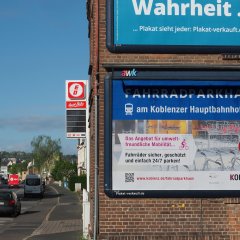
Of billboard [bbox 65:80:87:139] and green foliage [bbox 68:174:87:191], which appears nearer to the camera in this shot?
billboard [bbox 65:80:87:139]

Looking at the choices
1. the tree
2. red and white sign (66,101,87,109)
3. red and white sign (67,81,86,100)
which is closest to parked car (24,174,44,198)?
red and white sign (66,101,87,109)

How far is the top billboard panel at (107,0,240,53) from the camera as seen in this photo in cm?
1372

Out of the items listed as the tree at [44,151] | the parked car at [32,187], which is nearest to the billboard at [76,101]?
the parked car at [32,187]

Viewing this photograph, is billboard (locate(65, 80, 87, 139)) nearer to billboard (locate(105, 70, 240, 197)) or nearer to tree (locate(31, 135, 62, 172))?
billboard (locate(105, 70, 240, 197))

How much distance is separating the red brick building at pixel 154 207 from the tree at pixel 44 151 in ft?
454

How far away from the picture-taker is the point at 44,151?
152875 millimetres

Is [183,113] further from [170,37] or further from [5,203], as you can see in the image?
[5,203]

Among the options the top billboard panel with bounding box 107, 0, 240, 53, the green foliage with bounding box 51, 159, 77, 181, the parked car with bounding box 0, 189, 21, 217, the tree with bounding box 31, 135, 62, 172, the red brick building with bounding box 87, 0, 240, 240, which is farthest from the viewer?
the tree with bounding box 31, 135, 62, 172

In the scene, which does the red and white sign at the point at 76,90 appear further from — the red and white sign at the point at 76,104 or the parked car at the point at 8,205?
the parked car at the point at 8,205

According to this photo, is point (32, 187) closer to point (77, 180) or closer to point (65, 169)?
point (77, 180)

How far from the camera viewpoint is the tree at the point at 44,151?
497 feet

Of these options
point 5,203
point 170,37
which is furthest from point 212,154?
point 5,203

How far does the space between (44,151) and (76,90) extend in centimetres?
12597

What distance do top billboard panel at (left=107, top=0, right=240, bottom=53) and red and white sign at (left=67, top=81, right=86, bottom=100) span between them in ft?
48.1
